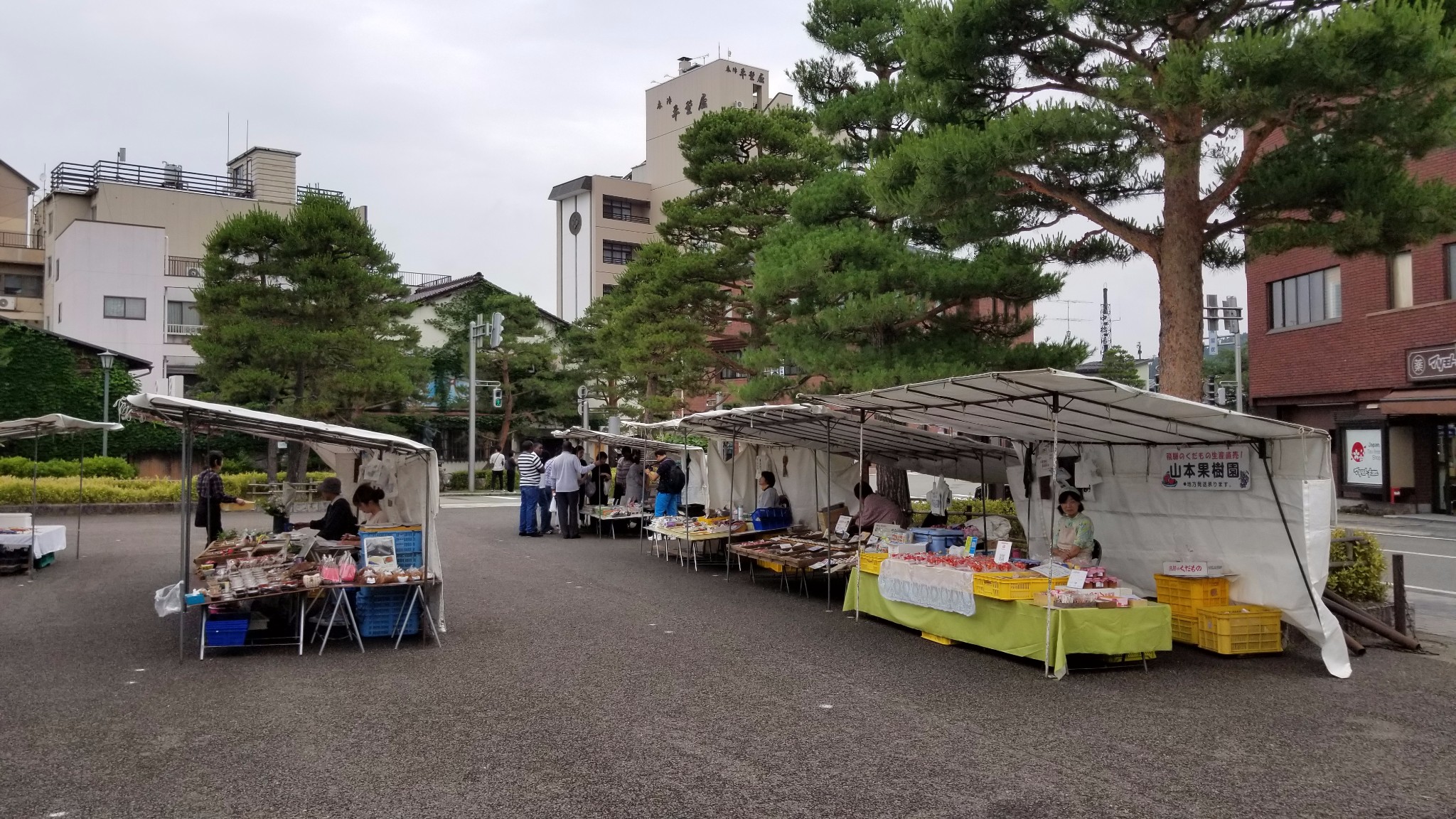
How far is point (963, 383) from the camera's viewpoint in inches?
327

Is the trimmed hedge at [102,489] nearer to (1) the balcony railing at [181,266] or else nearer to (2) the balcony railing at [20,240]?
(1) the balcony railing at [181,266]

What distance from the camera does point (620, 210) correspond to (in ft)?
205

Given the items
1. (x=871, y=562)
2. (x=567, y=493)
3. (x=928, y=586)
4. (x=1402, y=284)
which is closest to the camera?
(x=928, y=586)

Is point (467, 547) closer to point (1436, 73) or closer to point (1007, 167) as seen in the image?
point (1007, 167)

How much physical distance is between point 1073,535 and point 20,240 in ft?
186

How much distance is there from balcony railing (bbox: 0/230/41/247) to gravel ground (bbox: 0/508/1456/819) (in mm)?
49153

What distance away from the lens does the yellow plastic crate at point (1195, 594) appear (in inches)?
344

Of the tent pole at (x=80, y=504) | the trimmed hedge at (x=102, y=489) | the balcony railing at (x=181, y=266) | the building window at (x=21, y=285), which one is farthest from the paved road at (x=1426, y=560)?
the building window at (x=21, y=285)

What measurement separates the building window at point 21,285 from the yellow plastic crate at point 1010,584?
50.7 meters

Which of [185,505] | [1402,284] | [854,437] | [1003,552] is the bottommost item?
[1003,552]

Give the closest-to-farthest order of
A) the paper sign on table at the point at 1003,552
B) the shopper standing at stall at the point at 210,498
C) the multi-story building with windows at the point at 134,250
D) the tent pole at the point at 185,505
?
the tent pole at the point at 185,505, the paper sign on table at the point at 1003,552, the shopper standing at stall at the point at 210,498, the multi-story building with windows at the point at 134,250

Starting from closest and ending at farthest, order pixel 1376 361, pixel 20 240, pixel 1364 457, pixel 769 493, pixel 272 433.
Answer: pixel 272 433, pixel 769 493, pixel 1376 361, pixel 1364 457, pixel 20 240

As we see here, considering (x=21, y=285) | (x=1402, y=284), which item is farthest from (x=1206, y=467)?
(x=21, y=285)

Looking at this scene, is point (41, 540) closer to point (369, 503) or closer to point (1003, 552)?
point (369, 503)
